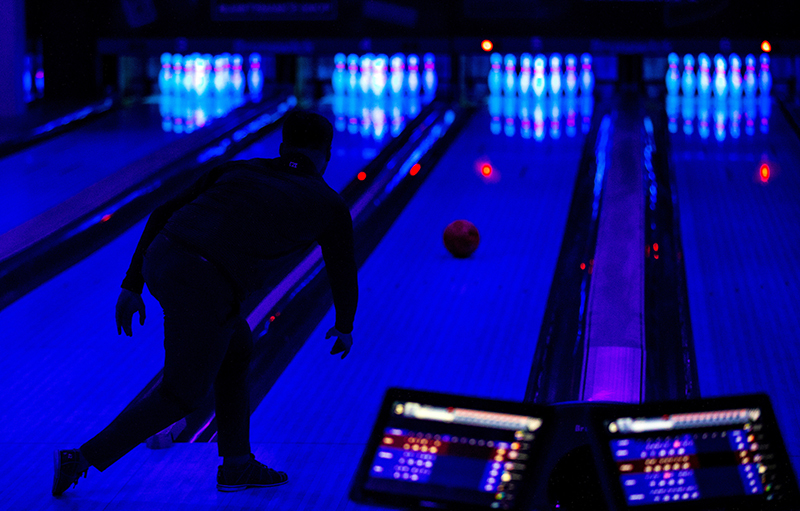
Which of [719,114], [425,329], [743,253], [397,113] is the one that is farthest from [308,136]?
[719,114]

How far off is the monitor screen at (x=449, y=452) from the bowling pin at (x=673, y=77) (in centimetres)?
657

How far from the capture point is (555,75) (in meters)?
7.44

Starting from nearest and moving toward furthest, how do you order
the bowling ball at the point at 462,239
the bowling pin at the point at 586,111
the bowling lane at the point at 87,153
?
the bowling ball at the point at 462,239 → the bowling lane at the point at 87,153 → the bowling pin at the point at 586,111

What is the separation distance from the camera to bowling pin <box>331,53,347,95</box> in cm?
761

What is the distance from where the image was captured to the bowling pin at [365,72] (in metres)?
7.56

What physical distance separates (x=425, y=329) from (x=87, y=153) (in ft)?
11.0

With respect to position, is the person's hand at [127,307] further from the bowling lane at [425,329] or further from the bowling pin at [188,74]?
the bowling pin at [188,74]

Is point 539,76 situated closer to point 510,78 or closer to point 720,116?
point 510,78

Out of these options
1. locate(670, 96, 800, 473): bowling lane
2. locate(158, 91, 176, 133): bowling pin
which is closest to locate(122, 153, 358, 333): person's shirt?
locate(670, 96, 800, 473): bowling lane

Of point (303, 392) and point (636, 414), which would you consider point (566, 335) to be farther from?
point (636, 414)

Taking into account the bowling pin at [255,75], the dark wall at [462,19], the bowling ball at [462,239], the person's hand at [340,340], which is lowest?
the bowling ball at [462,239]

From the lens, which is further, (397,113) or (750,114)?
(397,113)

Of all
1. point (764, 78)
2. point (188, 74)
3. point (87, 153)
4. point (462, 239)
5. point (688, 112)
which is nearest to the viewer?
point (462, 239)

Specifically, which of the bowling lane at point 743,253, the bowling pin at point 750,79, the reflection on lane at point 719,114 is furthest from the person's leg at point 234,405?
the bowling pin at point 750,79
